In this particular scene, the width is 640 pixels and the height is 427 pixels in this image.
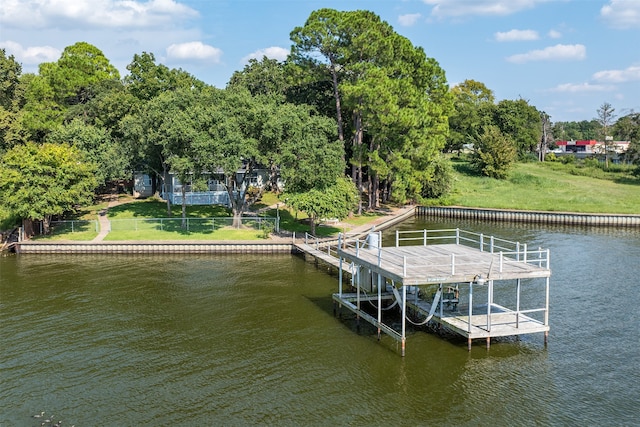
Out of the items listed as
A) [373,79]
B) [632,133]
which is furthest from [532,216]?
[632,133]

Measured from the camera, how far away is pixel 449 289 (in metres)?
29.1

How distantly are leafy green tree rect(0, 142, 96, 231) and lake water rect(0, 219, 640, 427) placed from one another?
31.7 ft

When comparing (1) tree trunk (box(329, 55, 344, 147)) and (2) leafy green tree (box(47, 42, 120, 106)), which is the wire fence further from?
(2) leafy green tree (box(47, 42, 120, 106))

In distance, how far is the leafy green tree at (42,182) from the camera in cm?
4437

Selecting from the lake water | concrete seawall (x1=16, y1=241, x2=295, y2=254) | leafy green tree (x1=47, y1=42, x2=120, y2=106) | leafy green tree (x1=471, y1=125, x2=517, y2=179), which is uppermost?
leafy green tree (x1=47, y1=42, x2=120, y2=106)

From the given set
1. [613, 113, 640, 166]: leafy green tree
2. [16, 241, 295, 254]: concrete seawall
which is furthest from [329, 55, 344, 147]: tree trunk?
[613, 113, 640, 166]: leafy green tree

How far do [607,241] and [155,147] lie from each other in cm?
4204

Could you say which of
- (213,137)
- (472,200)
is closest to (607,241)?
(472,200)

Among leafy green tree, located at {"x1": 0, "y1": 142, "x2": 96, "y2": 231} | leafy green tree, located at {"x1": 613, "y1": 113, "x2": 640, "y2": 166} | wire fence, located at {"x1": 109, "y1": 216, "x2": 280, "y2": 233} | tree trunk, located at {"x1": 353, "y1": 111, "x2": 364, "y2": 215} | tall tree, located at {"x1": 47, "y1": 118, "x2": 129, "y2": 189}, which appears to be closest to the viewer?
leafy green tree, located at {"x1": 0, "y1": 142, "x2": 96, "y2": 231}

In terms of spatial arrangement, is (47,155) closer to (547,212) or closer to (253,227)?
(253,227)

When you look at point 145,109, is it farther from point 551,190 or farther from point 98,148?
point 551,190

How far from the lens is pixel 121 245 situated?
45.2 metres

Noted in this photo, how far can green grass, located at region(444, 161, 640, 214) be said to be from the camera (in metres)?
66.9

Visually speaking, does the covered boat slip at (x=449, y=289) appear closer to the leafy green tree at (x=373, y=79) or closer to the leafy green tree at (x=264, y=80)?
the leafy green tree at (x=373, y=79)
